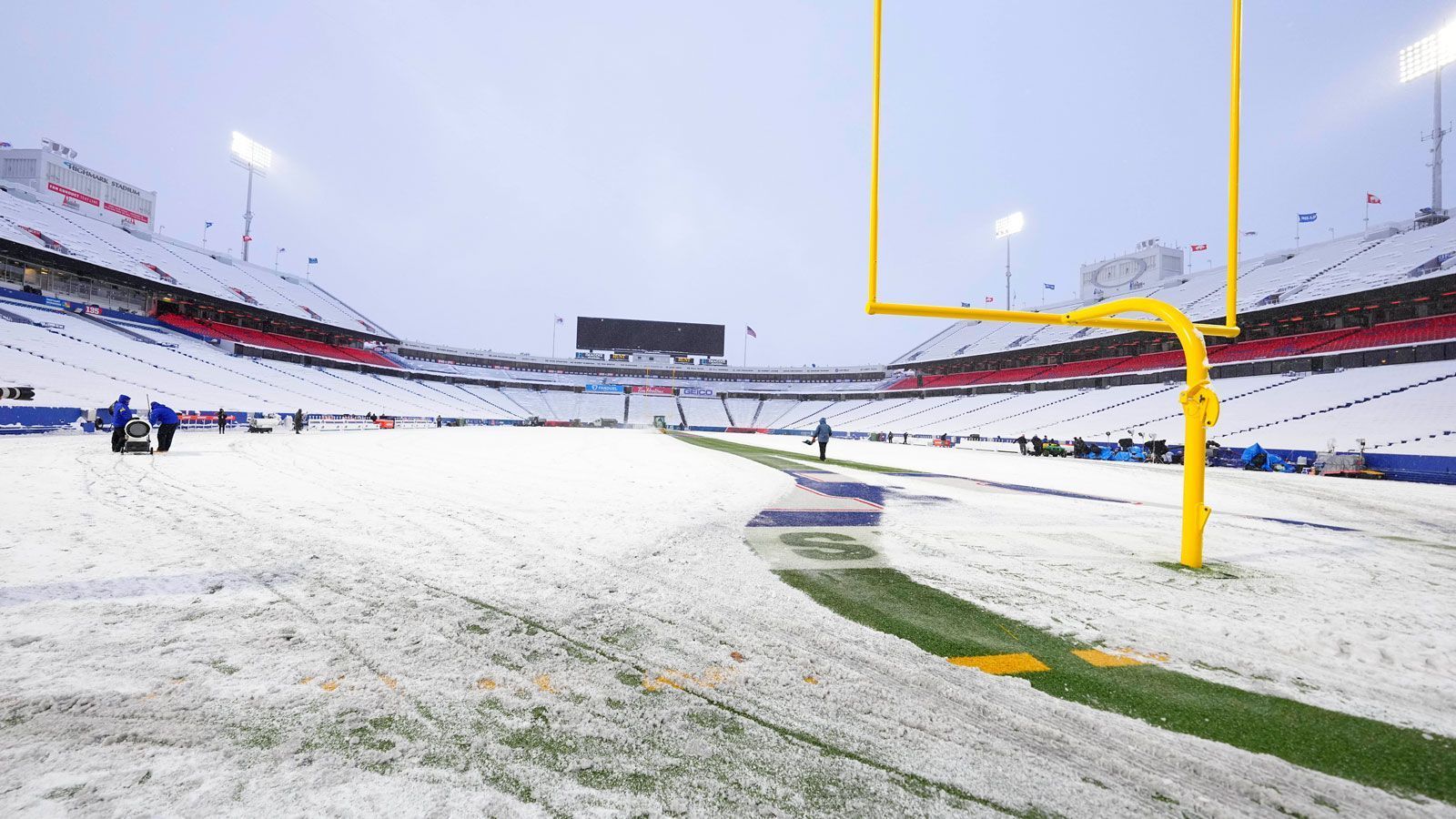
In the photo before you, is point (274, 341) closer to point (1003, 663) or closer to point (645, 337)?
point (645, 337)

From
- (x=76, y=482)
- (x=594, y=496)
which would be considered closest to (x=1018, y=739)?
(x=594, y=496)

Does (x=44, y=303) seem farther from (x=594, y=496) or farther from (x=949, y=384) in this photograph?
(x=949, y=384)

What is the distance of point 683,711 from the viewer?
6.37ft

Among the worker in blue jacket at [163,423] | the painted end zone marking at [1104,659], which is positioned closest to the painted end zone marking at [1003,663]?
the painted end zone marking at [1104,659]

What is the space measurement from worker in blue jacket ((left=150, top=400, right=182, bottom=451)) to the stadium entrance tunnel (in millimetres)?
14043

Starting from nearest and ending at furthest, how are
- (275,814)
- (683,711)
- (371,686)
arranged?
(275,814) < (683,711) < (371,686)

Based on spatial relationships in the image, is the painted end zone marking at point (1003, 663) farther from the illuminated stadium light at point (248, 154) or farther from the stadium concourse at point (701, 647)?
the illuminated stadium light at point (248, 154)

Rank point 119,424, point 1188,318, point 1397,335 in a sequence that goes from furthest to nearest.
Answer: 1. point 1397,335
2. point 119,424
3. point 1188,318

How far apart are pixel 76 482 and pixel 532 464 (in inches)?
245

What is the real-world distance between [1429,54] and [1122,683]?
4459 centimetres

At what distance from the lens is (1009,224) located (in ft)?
144

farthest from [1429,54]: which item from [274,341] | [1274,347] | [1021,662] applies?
[274,341]

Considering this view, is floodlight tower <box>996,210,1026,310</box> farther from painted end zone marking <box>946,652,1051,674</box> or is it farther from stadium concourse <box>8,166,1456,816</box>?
painted end zone marking <box>946,652,1051,674</box>

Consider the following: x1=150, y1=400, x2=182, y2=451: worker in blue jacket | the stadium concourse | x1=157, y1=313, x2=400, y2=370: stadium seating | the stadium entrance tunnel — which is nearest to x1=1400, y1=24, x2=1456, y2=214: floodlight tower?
the stadium concourse
